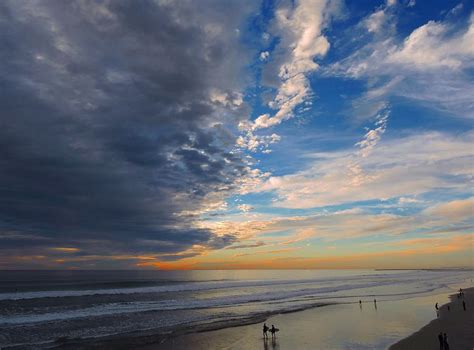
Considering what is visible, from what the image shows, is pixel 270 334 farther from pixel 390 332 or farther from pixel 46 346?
pixel 46 346

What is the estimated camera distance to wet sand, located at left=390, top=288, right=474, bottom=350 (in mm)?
25344

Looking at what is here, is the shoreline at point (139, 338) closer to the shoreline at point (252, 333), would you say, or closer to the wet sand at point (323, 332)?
the shoreline at point (252, 333)

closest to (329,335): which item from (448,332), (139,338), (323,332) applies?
(323,332)

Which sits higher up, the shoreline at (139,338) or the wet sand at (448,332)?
the shoreline at (139,338)

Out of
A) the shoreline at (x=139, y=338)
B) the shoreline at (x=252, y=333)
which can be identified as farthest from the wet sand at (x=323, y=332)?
the shoreline at (x=139, y=338)

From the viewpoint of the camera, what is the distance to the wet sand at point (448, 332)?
25344 millimetres

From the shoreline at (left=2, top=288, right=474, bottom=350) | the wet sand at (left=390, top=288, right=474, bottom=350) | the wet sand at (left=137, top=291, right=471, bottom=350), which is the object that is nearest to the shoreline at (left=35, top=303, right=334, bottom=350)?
the shoreline at (left=2, top=288, right=474, bottom=350)

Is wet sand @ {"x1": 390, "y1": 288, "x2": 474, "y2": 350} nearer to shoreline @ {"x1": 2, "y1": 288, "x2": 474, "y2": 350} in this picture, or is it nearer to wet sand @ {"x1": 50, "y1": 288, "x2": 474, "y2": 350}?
wet sand @ {"x1": 50, "y1": 288, "x2": 474, "y2": 350}

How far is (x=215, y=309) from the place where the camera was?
48.8 metres

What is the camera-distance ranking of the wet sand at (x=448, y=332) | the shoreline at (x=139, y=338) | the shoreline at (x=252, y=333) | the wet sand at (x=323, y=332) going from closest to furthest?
the wet sand at (x=448, y=332) → the wet sand at (x=323, y=332) → the shoreline at (x=252, y=333) → the shoreline at (x=139, y=338)

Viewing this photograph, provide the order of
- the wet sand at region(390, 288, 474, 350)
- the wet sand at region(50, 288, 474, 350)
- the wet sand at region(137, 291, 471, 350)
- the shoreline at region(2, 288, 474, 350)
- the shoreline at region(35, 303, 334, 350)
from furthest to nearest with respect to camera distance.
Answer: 1. the shoreline at region(35, 303, 334, 350)
2. the shoreline at region(2, 288, 474, 350)
3. the wet sand at region(137, 291, 471, 350)
4. the wet sand at region(50, 288, 474, 350)
5. the wet sand at region(390, 288, 474, 350)

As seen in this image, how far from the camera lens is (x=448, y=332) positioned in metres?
30.1

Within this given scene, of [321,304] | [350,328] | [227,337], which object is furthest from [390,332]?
[321,304]

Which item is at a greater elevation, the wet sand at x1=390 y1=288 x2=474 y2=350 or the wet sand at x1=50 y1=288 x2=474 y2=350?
the wet sand at x1=50 y1=288 x2=474 y2=350
